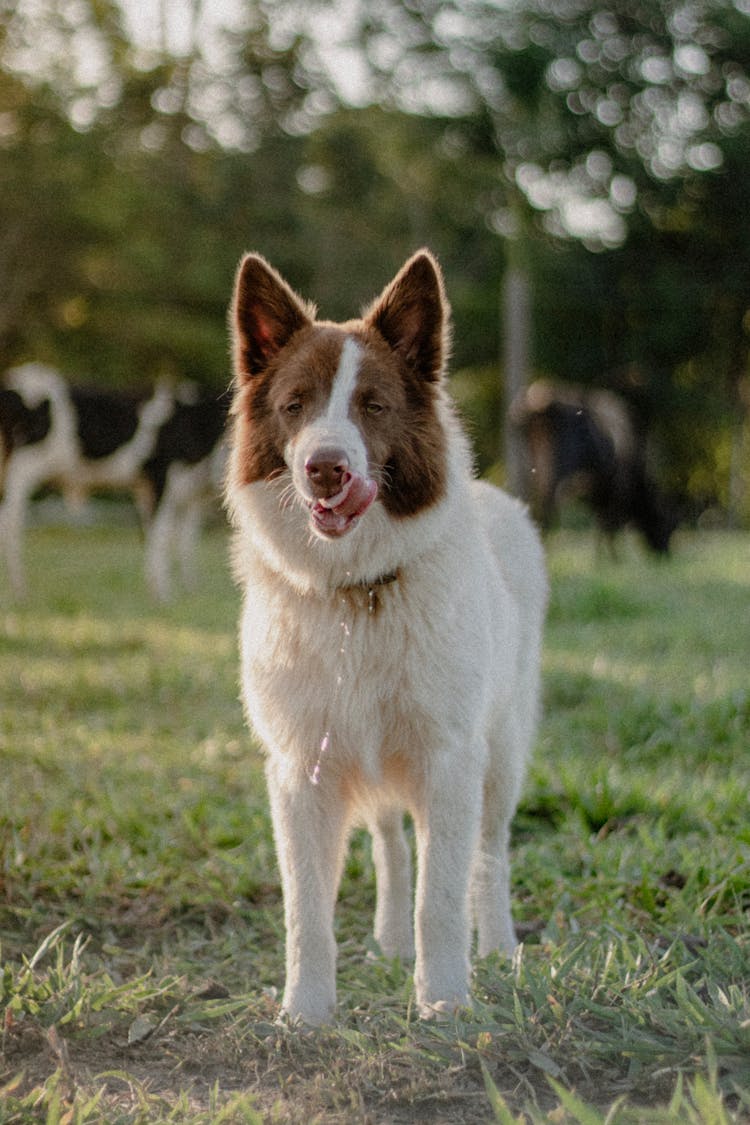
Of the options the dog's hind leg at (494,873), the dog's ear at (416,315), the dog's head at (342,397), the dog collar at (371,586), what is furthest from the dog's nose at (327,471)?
the dog's hind leg at (494,873)

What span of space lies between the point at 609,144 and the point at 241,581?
72.4 ft

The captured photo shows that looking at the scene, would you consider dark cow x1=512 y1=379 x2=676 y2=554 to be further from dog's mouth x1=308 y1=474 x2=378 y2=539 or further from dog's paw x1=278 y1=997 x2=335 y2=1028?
dog's paw x1=278 y1=997 x2=335 y2=1028

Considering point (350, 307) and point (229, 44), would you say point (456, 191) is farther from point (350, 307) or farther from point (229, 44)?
point (229, 44)

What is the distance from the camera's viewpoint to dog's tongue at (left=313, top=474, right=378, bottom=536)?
2783mm

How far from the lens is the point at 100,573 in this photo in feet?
43.5

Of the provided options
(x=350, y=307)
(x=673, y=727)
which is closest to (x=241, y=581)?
(x=673, y=727)


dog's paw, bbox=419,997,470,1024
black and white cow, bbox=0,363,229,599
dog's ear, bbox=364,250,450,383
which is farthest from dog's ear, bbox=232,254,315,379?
black and white cow, bbox=0,363,229,599

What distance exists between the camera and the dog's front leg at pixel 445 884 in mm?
2857

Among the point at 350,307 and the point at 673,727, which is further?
the point at 350,307

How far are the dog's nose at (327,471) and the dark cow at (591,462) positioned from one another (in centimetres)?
896

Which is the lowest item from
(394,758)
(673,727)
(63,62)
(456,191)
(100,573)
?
(100,573)

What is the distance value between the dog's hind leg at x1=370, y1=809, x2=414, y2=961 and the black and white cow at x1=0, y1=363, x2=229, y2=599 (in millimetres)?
7455

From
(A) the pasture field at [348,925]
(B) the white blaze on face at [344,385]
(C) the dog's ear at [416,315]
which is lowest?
(A) the pasture field at [348,925]

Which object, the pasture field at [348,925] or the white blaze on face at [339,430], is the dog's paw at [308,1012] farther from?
the white blaze on face at [339,430]
